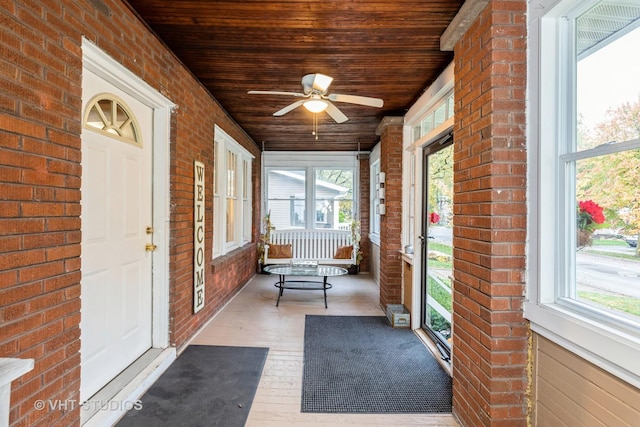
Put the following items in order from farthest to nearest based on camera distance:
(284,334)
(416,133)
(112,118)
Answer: (416,133) < (284,334) < (112,118)

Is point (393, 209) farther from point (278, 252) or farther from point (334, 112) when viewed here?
point (278, 252)

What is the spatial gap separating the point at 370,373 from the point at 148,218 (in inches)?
83.3

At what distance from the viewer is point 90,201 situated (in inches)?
76.0

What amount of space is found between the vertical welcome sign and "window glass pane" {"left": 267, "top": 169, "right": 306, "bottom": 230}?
3.67 metres

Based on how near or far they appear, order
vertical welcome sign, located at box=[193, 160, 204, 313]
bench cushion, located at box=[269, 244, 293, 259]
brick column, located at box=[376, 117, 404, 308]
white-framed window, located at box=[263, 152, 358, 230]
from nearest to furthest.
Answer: vertical welcome sign, located at box=[193, 160, 204, 313] < brick column, located at box=[376, 117, 404, 308] < bench cushion, located at box=[269, 244, 293, 259] < white-framed window, located at box=[263, 152, 358, 230]

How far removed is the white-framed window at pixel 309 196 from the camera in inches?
273

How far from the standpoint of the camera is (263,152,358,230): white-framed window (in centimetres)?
695

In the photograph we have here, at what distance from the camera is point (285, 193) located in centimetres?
701

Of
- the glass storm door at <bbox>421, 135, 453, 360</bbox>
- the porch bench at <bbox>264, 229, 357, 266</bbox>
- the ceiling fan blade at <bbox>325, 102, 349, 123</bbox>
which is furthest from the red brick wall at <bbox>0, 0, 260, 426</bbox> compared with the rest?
the porch bench at <bbox>264, 229, 357, 266</bbox>

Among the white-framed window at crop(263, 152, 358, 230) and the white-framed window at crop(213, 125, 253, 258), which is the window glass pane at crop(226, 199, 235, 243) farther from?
the white-framed window at crop(263, 152, 358, 230)

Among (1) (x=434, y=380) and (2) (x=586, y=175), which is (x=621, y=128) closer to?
(2) (x=586, y=175)

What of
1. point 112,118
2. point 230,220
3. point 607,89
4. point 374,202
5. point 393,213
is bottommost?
point 230,220

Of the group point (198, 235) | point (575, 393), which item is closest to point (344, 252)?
point (198, 235)

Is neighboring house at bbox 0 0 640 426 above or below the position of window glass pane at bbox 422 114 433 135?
below
